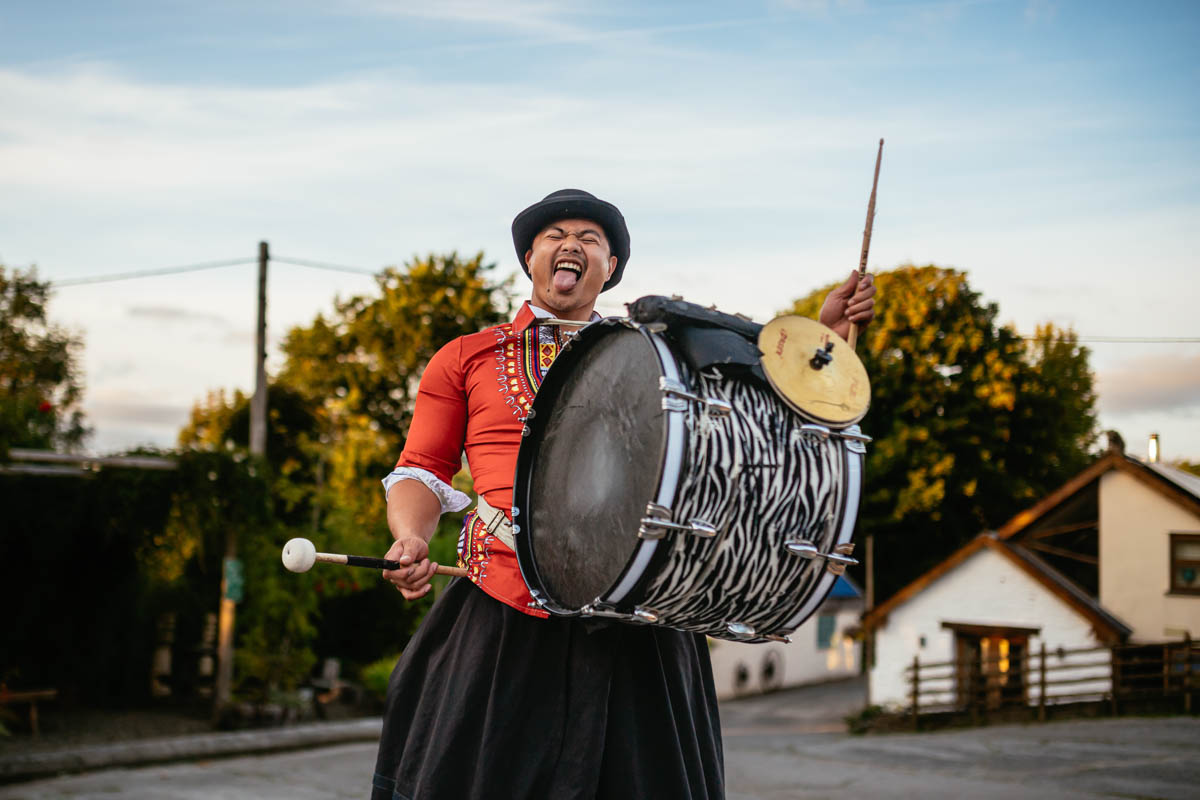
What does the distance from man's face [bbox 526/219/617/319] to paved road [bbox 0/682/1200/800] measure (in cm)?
624

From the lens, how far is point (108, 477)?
450 inches

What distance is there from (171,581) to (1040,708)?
1284 cm

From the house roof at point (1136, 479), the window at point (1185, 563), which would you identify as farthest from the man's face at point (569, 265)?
the window at point (1185, 563)

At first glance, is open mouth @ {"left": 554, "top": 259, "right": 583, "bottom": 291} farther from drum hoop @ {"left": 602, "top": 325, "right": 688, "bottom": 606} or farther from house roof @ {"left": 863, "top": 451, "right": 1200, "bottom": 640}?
house roof @ {"left": 863, "top": 451, "right": 1200, "bottom": 640}

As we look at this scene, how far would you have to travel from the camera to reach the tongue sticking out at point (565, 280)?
8.96ft

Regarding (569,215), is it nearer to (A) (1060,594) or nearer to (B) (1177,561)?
(A) (1060,594)

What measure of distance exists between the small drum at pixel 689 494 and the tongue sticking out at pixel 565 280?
33 centimetres

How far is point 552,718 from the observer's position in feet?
7.95

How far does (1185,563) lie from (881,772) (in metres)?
12.3

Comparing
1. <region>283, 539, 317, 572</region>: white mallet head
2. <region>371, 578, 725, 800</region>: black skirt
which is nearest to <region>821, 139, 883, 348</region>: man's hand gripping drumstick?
<region>371, 578, 725, 800</region>: black skirt

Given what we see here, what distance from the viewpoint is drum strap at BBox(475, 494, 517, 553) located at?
250 cm

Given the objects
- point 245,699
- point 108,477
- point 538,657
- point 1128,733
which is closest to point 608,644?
point 538,657

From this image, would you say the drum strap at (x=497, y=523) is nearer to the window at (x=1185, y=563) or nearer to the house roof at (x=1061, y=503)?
the house roof at (x=1061, y=503)

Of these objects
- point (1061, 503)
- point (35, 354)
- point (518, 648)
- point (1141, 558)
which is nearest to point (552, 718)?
point (518, 648)
